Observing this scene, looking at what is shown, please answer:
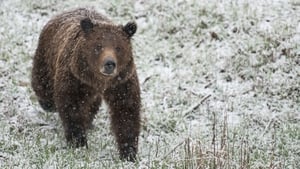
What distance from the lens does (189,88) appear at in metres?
8.18

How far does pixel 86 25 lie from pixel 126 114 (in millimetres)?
1057

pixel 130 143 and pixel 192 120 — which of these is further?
pixel 192 120

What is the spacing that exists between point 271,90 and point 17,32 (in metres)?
4.54

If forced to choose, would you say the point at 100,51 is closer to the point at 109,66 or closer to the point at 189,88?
the point at 109,66

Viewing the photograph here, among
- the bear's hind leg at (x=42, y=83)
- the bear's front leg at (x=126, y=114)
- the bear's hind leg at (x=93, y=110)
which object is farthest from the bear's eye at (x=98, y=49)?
the bear's hind leg at (x=42, y=83)

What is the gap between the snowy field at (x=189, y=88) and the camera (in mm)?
5688

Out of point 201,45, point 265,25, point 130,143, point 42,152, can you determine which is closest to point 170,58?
point 201,45

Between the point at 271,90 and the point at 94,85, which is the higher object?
the point at 94,85

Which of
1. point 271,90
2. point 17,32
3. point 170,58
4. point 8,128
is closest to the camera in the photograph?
point 8,128

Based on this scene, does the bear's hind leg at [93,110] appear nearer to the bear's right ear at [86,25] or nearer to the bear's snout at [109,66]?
the bear's right ear at [86,25]

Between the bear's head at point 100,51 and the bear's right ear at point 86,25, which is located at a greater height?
the bear's right ear at point 86,25

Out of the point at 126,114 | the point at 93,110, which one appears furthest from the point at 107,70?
the point at 93,110

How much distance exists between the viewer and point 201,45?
920cm

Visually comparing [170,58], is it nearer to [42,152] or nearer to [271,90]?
[271,90]
